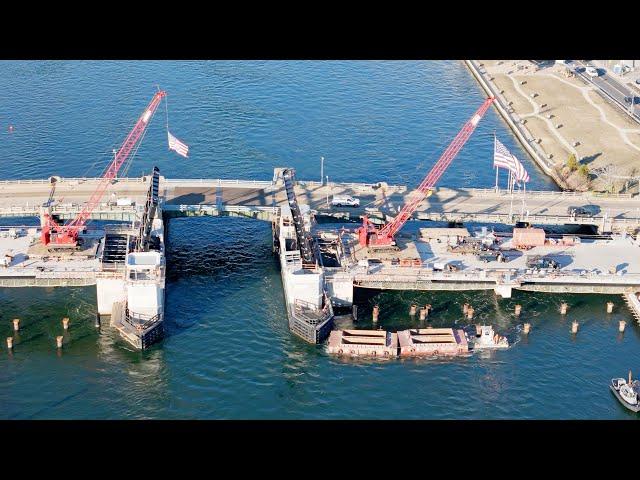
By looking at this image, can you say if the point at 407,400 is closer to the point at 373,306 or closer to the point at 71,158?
the point at 373,306

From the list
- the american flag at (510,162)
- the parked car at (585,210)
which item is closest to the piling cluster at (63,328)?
the american flag at (510,162)

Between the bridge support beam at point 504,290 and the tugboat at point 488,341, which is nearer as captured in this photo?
the tugboat at point 488,341

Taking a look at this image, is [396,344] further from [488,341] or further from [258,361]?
[258,361]

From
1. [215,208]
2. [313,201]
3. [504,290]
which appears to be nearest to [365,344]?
[504,290]

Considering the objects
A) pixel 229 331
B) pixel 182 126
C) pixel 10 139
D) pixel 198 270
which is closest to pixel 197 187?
pixel 198 270

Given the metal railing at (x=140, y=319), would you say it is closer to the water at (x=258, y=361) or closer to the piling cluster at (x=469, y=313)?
the water at (x=258, y=361)

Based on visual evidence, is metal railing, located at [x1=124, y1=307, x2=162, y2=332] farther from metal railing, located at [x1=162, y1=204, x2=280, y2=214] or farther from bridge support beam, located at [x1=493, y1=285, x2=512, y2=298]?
bridge support beam, located at [x1=493, y1=285, x2=512, y2=298]

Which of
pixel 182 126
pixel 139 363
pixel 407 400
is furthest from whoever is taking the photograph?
pixel 182 126
